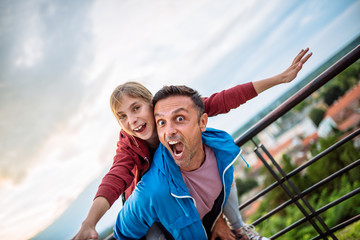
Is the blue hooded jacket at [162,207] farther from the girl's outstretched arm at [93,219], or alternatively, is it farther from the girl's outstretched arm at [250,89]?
the girl's outstretched arm at [250,89]

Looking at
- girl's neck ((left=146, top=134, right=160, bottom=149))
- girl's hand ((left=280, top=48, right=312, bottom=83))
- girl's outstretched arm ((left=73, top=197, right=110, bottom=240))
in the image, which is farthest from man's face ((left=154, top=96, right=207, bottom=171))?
girl's hand ((left=280, top=48, right=312, bottom=83))

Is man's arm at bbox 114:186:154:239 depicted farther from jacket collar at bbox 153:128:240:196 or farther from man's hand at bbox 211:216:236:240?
man's hand at bbox 211:216:236:240

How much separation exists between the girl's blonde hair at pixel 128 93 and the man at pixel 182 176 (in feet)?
0.92

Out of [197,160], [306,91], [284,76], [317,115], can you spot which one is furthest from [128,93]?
[317,115]

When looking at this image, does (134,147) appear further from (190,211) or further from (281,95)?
(281,95)

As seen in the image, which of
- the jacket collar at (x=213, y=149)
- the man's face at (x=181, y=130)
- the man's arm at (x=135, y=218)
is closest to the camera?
the man's arm at (x=135, y=218)

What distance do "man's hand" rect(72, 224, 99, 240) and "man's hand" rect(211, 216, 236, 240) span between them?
1.07 meters

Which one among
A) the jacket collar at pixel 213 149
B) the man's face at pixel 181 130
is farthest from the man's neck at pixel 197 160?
the jacket collar at pixel 213 149

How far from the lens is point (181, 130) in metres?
1.89

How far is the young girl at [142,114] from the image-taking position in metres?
2.07

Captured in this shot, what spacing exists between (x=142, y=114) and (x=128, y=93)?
299mm

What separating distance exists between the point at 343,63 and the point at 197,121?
3.87 ft

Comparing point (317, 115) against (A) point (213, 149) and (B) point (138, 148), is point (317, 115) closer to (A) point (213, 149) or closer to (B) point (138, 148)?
(A) point (213, 149)

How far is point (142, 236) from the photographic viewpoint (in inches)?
71.4
